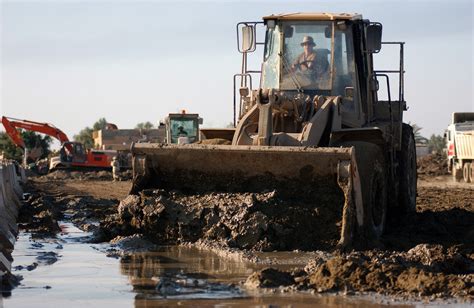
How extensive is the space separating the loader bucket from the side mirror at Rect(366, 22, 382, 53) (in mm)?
2398

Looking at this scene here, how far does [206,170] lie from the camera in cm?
1205

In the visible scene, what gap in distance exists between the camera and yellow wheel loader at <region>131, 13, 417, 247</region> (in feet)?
37.4

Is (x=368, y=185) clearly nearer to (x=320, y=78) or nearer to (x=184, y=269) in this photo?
(x=320, y=78)

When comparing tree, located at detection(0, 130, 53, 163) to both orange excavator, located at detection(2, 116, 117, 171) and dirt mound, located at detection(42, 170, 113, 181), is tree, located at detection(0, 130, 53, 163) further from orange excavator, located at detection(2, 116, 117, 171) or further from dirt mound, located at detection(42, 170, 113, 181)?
dirt mound, located at detection(42, 170, 113, 181)

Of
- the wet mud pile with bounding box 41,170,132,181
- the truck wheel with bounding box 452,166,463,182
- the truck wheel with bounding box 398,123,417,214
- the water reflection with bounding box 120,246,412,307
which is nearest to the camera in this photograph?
the water reflection with bounding box 120,246,412,307

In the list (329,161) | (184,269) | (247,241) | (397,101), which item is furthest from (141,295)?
(397,101)

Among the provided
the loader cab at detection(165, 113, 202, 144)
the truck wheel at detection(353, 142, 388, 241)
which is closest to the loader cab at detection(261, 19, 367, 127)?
the truck wheel at detection(353, 142, 388, 241)

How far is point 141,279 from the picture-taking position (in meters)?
9.27

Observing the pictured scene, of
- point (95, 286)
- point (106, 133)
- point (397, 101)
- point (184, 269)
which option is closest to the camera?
point (95, 286)

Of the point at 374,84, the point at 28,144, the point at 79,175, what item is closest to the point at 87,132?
the point at 28,144

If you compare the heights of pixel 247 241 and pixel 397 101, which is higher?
pixel 397 101

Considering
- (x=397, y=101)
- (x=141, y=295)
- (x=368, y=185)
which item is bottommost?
(x=141, y=295)

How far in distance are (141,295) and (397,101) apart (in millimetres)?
7267

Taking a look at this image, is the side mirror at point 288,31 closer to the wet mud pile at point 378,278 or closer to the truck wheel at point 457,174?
the wet mud pile at point 378,278
